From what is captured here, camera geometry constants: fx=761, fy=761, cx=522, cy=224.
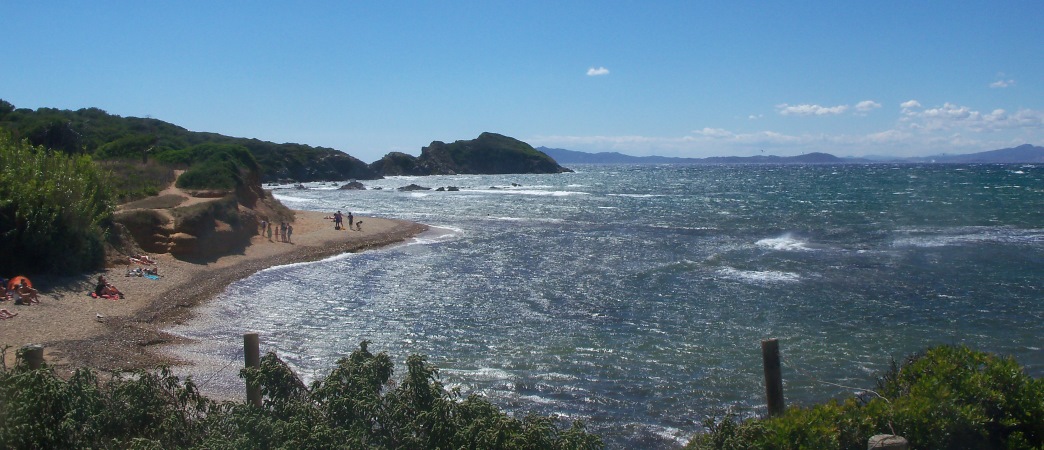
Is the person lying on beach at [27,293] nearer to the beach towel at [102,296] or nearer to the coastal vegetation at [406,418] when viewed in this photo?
the beach towel at [102,296]

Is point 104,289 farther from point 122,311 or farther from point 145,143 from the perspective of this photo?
point 145,143

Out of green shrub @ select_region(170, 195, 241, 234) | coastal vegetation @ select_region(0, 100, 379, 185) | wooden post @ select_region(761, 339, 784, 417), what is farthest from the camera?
coastal vegetation @ select_region(0, 100, 379, 185)

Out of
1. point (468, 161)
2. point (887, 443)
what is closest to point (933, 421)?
point (887, 443)

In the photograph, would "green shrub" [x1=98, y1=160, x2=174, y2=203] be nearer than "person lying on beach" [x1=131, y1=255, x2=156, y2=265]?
No

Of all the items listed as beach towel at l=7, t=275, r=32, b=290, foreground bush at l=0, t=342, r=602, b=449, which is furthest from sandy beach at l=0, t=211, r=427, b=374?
foreground bush at l=0, t=342, r=602, b=449

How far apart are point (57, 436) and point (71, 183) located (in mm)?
20006

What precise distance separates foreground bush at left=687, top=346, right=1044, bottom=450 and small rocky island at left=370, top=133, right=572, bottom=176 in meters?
170

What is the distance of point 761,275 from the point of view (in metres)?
26.9

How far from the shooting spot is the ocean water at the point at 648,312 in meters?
14.2

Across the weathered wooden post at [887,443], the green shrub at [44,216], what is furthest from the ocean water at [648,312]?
the weathered wooden post at [887,443]

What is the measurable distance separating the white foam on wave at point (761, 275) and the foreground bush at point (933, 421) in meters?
19.2

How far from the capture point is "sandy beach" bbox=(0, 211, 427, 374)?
15.3 metres

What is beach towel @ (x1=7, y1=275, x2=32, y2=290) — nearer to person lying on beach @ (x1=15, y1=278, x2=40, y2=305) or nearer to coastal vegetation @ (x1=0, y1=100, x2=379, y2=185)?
person lying on beach @ (x1=15, y1=278, x2=40, y2=305)

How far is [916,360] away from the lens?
7973mm
